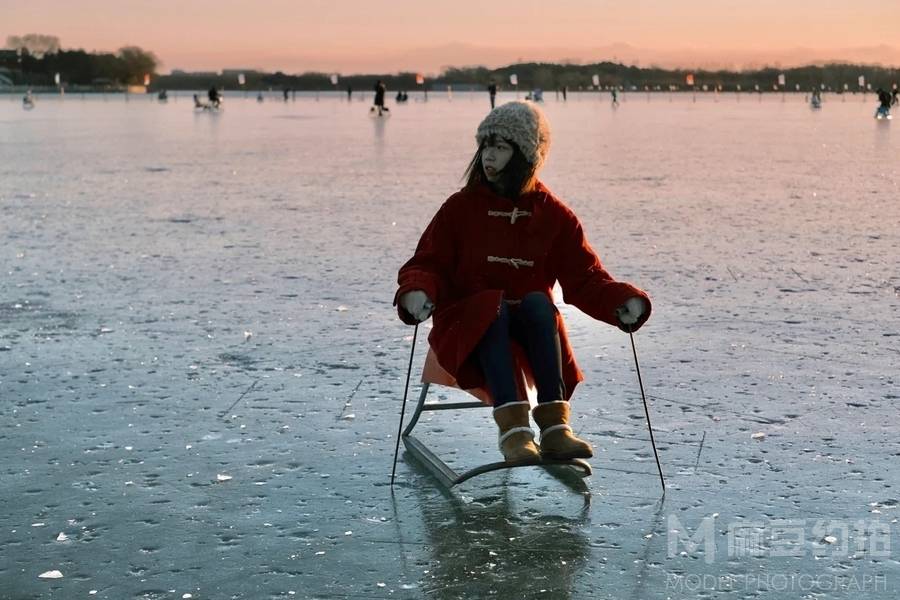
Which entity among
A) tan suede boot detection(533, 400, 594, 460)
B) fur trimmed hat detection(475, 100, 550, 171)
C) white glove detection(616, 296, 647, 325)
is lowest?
tan suede boot detection(533, 400, 594, 460)

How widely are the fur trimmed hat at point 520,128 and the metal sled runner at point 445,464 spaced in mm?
873

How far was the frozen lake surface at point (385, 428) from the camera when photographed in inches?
138

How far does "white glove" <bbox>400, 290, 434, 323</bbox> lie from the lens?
13.5ft

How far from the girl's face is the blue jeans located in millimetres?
482

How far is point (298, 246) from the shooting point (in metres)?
10.3

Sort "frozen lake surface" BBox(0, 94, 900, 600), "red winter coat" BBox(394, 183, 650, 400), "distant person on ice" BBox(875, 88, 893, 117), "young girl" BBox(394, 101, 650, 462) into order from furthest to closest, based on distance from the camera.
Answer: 1. "distant person on ice" BBox(875, 88, 893, 117)
2. "red winter coat" BBox(394, 183, 650, 400)
3. "young girl" BBox(394, 101, 650, 462)
4. "frozen lake surface" BBox(0, 94, 900, 600)

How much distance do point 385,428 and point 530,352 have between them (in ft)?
2.99

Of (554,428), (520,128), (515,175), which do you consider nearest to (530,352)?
(554,428)

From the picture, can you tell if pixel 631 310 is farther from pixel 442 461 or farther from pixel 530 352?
pixel 442 461

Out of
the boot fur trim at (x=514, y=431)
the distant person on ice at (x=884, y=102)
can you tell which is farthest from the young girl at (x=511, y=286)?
the distant person on ice at (x=884, y=102)

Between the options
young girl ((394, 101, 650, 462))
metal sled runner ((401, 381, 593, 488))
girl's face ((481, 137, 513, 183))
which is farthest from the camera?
girl's face ((481, 137, 513, 183))

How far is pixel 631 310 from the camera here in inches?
167

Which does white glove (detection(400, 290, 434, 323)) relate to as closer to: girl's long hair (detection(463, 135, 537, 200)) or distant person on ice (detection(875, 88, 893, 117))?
girl's long hair (detection(463, 135, 537, 200))

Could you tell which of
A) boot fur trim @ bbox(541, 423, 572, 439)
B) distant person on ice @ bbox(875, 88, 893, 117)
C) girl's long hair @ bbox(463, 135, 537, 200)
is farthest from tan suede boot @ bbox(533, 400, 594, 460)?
distant person on ice @ bbox(875, 88, 893, 117)
